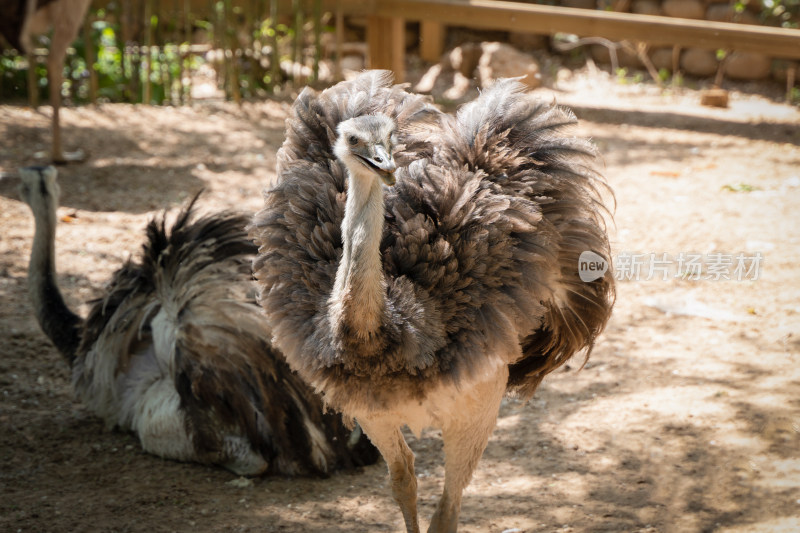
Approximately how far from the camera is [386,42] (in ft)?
31.8

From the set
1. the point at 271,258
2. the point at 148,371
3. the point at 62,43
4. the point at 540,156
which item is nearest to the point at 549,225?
the point at 540,156

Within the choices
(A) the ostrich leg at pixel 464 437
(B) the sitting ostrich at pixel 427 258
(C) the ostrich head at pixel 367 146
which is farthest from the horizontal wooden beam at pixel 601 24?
(C) the ostrich head at pixel 367 146

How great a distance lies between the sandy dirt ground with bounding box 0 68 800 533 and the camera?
11.7ft

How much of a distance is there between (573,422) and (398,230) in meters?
1.77

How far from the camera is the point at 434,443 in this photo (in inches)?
169

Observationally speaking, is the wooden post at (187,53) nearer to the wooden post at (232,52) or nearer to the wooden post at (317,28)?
the wooden post at (232,52)

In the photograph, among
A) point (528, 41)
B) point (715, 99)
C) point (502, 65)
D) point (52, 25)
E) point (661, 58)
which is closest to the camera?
point (52, 25)

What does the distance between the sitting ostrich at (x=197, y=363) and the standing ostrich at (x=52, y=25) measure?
3088 mm

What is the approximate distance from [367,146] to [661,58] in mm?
9456

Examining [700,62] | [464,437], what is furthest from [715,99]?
[464,437]

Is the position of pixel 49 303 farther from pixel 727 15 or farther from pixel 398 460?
pixel 727 15

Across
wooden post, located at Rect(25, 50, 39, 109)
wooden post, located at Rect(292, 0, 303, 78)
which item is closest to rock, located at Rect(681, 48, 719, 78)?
wooden post, located at Rect(292, 0, 303, 78)

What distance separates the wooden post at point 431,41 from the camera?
11.6m

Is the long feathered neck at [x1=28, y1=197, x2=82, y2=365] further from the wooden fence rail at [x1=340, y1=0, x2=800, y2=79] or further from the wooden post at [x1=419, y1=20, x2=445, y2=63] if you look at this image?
the wooden post at [x1=419, y1=20, x2=445, y2=63]
